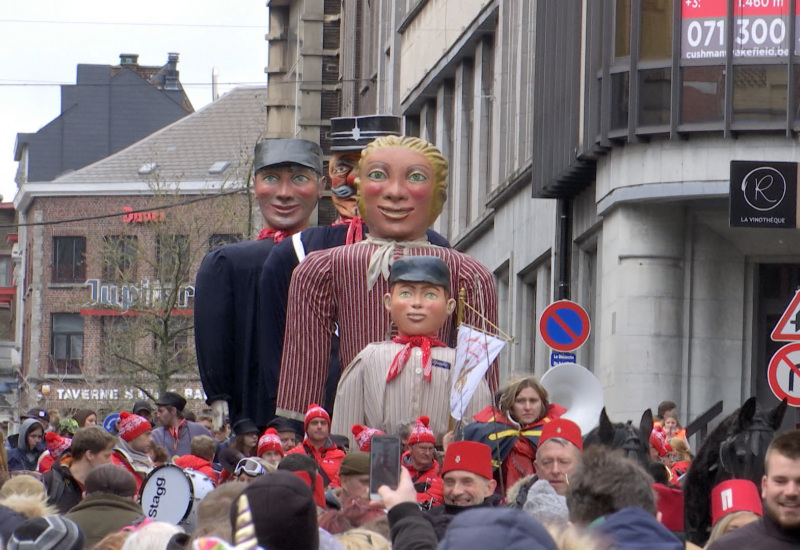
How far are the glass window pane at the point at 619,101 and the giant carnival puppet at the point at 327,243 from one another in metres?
8.28

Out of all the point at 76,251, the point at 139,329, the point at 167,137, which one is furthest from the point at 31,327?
the point at 139,329

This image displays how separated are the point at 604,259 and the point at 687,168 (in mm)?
2162

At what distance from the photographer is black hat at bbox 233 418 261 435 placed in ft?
47.7

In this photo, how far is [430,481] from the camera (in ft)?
35.8

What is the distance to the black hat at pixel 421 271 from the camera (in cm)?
1227

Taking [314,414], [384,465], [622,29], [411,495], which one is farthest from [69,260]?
[411,495]

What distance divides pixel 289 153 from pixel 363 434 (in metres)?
3.71

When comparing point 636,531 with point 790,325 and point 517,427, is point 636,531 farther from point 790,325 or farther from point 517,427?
point 790,325

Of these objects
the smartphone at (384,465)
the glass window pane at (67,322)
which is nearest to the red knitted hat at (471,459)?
the smartphone at (384,465)

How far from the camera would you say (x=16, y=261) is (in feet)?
284

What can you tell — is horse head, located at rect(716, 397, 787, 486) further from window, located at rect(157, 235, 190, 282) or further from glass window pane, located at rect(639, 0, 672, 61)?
window, located at rect(157, 235, 190, 282)

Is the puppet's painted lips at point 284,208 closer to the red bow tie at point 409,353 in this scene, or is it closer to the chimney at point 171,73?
the red bow tie at point 409,353

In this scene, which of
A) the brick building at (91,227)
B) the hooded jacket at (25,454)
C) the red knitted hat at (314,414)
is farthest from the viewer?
the brick building at (91,227)

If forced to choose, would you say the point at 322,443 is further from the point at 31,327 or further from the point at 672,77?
the point at 31,327
